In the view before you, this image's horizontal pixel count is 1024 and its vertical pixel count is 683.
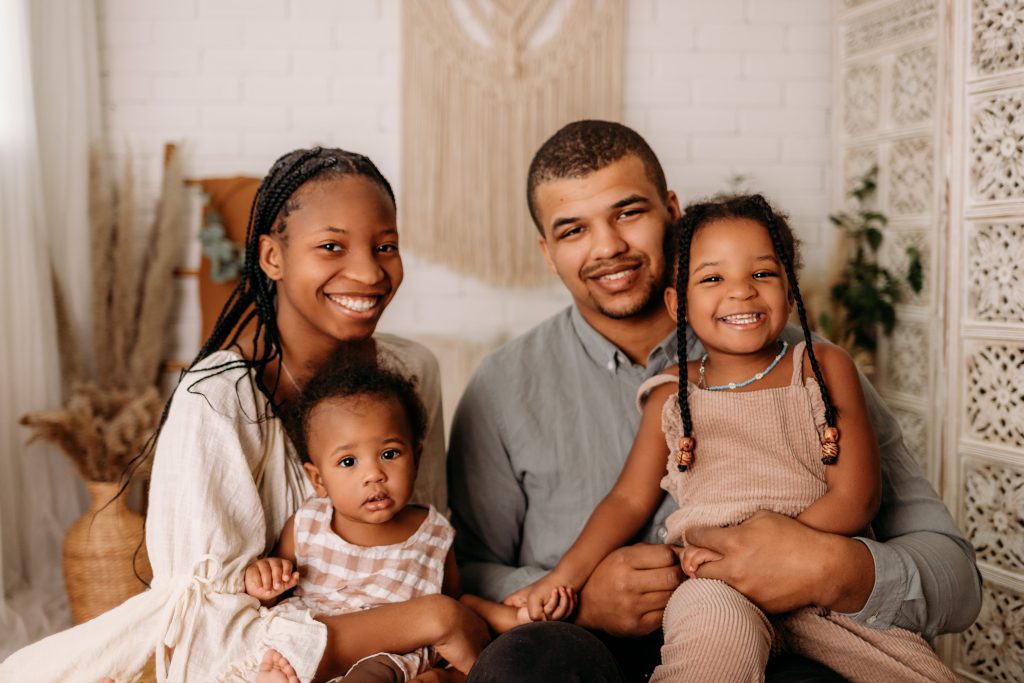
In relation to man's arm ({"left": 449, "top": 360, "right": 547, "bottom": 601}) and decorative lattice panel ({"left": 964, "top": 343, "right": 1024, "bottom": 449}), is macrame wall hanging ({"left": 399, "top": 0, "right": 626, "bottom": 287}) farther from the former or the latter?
man's arm ({"left": 449, "top": 360, "right": 547, "bottom": 601})

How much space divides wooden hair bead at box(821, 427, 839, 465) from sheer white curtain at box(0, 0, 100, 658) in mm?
2808

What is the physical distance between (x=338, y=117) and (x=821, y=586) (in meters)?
3.31

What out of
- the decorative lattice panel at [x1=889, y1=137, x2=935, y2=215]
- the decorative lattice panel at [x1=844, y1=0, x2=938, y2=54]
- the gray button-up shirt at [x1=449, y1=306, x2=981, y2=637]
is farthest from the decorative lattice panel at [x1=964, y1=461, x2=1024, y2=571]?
the decorative lattice panel at [x1=844, y1=0, x2=938, y2=54]

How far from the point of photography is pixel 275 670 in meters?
1.45

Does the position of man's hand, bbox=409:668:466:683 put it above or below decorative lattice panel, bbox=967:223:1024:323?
below

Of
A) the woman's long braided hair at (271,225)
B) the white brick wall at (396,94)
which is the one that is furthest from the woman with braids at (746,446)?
the white brick wall at (396,94)

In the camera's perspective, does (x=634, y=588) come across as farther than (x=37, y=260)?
No

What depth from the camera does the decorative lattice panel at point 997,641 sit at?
3148 mm

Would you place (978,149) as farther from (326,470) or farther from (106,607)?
(106,607)

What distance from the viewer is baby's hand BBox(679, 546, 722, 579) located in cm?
160

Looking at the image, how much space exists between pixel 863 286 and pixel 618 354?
2.31m

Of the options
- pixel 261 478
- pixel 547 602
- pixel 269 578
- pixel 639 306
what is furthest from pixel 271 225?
pixel 547 602

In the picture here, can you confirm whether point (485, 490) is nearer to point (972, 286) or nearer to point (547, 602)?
point (547, 602)

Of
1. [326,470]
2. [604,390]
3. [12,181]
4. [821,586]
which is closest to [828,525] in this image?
[821,586]
